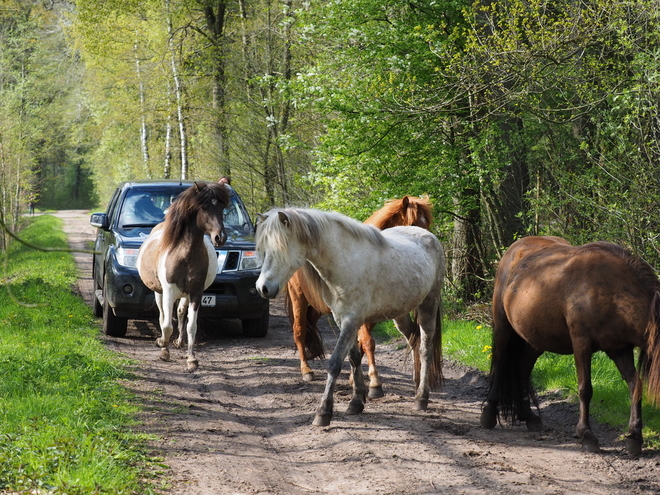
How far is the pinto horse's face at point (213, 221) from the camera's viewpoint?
825cm

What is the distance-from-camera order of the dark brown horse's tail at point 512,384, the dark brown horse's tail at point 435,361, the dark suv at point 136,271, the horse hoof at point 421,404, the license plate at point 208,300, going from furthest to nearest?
the license plate at point 208,300 → the dark suv at point 136,271 → the dark brown horse's tail at point 435,361 → the horse hoof at point 421,404 → the dark brown horse's tail at point 512,384

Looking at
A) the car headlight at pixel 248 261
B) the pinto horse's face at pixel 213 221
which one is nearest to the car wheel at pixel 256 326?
the car headlight at pixel 248 261

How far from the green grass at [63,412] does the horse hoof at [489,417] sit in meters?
2.78

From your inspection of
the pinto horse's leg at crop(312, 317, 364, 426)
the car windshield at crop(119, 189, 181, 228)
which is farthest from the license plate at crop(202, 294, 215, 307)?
the pinto horse's leg at crop(312, 317, 364, 426)

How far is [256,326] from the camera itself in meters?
10.5

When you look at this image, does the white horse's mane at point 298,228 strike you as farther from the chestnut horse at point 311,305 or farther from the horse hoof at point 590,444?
the horse hoof at point 590,444

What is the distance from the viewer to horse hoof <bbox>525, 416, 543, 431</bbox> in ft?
19.6

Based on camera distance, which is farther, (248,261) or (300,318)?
(248,261)

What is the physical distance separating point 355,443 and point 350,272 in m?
1.42

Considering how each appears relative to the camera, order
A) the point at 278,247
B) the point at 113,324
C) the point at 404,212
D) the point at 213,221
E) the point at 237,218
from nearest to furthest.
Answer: the point at 278,247 < the point at 404,212 < the point at 213,221 < the point at 113,324 < the point at 237,218

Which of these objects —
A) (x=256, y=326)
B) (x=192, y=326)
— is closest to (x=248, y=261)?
(x=256, y=326)

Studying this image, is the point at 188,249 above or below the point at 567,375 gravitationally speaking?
above

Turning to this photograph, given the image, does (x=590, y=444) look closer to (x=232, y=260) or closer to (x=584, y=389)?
(x=584, y=389)

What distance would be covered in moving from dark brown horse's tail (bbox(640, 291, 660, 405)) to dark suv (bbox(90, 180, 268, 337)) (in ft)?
18.2
